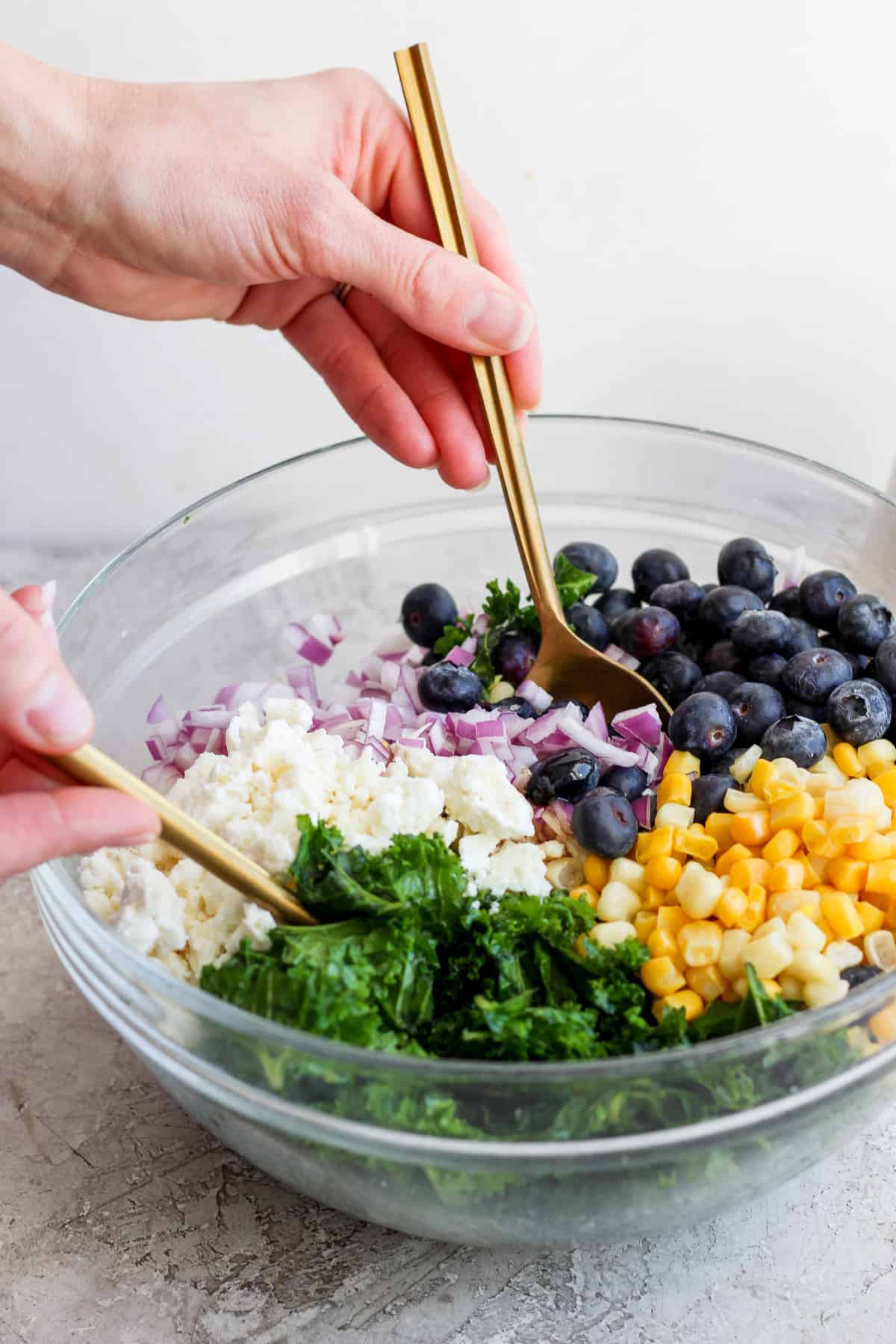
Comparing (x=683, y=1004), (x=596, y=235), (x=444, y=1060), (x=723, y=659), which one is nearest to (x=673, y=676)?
(x=723, y=659)

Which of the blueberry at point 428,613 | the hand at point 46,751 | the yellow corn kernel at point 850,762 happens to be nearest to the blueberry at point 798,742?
the yellow corn kernel at point 850,762

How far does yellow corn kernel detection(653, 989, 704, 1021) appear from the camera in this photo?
1.34m

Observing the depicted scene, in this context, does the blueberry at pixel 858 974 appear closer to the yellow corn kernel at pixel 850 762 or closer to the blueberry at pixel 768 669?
the yellow corn kernel at pixel 850 762

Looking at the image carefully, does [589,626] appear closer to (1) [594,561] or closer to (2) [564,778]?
(1) [594,561]

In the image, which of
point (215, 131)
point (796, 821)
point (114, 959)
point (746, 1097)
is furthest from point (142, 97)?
point (746, 1097)

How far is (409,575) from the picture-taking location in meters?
2.22

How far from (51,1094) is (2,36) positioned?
1829 mm

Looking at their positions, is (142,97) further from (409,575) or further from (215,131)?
(409,575)

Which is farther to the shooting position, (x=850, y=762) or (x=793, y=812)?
(x=850, y=762)

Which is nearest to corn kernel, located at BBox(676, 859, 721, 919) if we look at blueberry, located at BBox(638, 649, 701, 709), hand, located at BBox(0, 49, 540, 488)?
blueberry, located at BBox(638, 649, 701, 709)

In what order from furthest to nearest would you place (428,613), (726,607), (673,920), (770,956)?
(428,613)
(726,607)
(673,920)
(770,956)

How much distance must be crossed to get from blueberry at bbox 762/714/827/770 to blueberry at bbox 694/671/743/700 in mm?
127

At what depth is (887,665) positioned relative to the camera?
1708 millimetres

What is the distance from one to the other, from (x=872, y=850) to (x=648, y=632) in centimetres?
55
